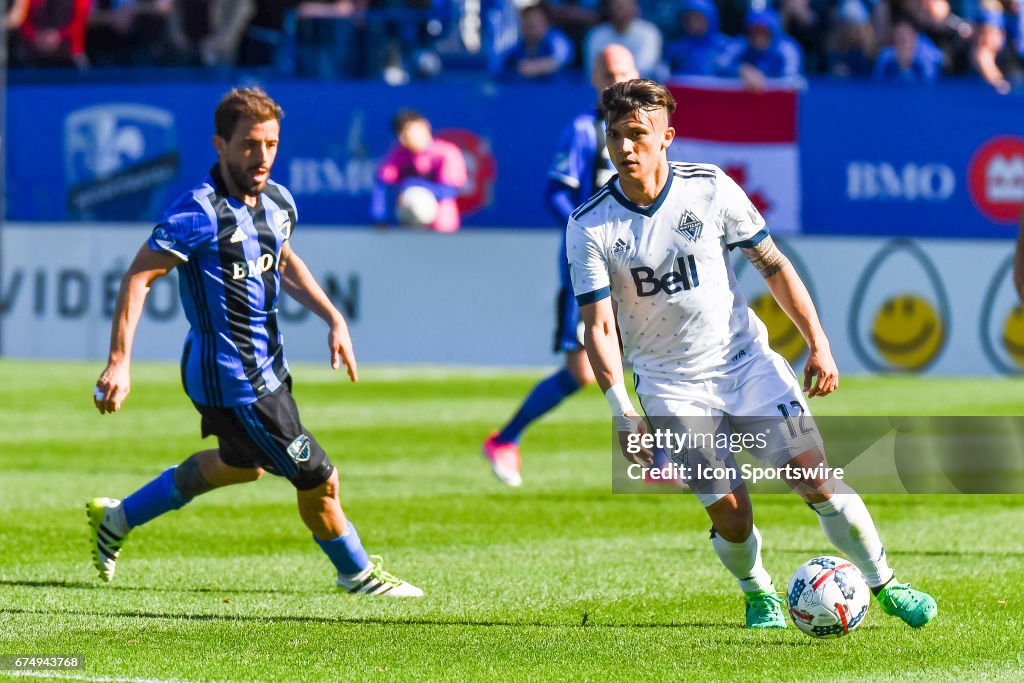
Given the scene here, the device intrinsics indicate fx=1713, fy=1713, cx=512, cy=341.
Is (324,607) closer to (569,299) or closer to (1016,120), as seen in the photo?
(569,299)

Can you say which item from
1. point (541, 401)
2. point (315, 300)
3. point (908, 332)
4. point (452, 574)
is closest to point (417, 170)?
point (908, 332)

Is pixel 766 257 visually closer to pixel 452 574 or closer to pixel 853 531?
pixel 853 531

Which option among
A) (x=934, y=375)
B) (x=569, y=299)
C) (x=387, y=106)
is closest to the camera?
(x=569, y=299)

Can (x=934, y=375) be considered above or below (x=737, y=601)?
below

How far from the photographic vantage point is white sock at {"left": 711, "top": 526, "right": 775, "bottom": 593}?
20.2 ft

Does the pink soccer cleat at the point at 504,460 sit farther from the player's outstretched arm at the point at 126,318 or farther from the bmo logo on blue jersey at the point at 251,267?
the player's outstretched arm at the point at 126,318

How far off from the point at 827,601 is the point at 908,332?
1105 cm

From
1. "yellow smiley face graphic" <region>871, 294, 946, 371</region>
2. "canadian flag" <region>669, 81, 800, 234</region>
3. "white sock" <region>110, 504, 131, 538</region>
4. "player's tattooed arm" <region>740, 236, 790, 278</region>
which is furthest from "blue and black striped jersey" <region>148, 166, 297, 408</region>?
"canadian flag" <region>669, 81, 800, 234</region>

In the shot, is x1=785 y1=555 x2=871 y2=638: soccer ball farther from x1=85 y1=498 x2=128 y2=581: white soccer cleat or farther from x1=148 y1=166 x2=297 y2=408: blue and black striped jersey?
x1=85 y1=498 x2=128 y2=581: white soccer cleat

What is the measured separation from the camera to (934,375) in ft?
54.2

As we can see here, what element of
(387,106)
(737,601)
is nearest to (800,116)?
(387,106)

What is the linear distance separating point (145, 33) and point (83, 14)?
0.83m

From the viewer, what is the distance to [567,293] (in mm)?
10047

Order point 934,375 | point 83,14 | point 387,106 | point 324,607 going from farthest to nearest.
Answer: point 83,14 < point 387,106 < point 934,375 < point 324,607
